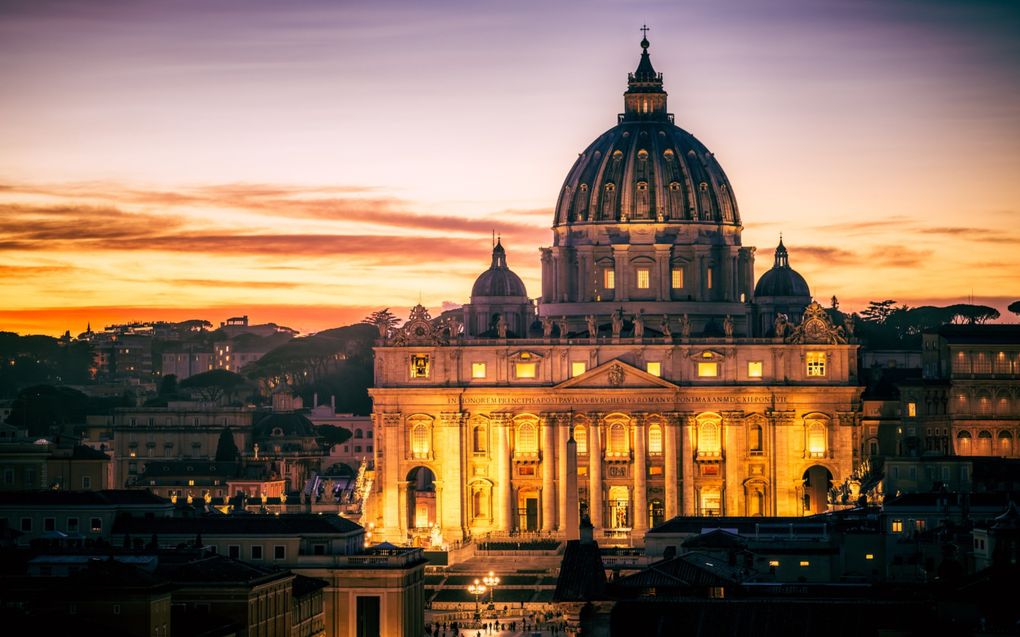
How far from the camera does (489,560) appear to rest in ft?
633

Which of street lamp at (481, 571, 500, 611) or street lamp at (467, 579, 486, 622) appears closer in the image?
street lamp at (467, 579, 486, 622)

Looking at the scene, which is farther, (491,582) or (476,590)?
(491,582)

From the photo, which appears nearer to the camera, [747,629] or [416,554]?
[747,629]

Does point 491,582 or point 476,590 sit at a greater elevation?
point 491,582

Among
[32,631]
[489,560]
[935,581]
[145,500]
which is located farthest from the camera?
[489,560]

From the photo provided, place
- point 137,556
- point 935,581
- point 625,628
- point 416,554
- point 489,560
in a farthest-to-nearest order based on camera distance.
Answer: point 489,560 → point 416,554 → point 137,556 → point 935,581 → point 625,628

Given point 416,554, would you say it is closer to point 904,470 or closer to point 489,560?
point 489,560

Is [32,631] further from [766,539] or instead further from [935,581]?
[766,539]

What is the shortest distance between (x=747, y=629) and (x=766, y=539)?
176ft

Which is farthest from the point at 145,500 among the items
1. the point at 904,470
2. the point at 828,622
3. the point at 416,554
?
the point at 828,622

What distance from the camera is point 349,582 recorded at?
15038 centimetres

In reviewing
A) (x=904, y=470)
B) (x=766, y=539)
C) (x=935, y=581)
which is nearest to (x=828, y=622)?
(x=935, y=581)

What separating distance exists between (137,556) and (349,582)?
38.5 ft

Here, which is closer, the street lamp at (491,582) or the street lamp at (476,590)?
the street lamp at (476,590)
